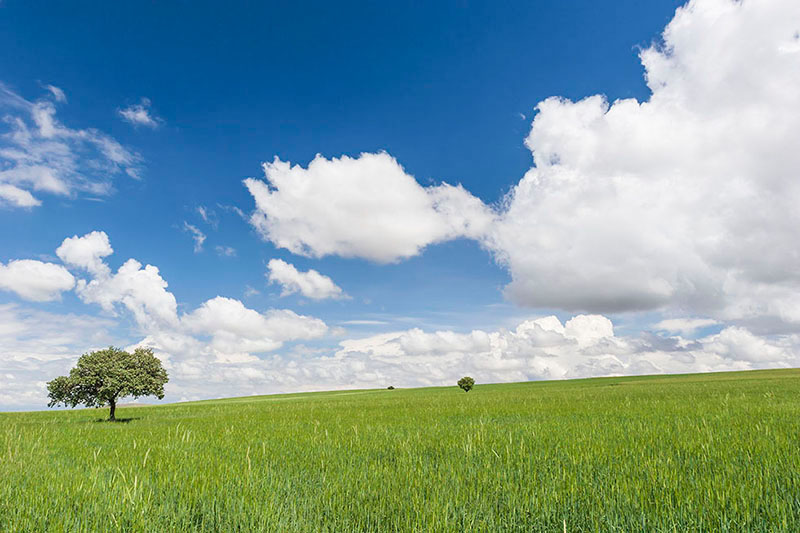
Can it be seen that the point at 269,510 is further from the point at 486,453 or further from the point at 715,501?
the point at 715,501

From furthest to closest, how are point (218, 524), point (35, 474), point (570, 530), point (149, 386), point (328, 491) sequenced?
point (149, 386) < point (35, 474) < point (328, 491) < point (218, 524) < point (570, 530)

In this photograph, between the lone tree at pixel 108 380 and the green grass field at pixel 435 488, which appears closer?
the green grass field at pixel 435 488

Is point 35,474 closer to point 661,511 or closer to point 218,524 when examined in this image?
point 218,524

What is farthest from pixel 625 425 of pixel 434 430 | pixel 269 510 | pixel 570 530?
pixel 269 510

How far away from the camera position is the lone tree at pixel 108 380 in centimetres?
2405

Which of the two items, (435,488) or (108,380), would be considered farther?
(108,380)

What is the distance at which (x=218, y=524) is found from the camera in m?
4.43

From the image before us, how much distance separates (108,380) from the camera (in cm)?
2367

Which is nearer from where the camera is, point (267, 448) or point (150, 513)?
point (150, 513)

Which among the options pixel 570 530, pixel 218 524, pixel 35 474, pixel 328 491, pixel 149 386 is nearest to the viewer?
pixel 570 530

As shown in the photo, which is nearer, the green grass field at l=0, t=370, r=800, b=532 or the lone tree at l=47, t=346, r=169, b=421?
the green grass field at l=0, t=370, r=800, b=532

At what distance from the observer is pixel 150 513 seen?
4785 mm

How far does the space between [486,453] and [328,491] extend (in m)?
3.25

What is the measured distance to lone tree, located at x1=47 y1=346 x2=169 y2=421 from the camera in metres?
24.0
